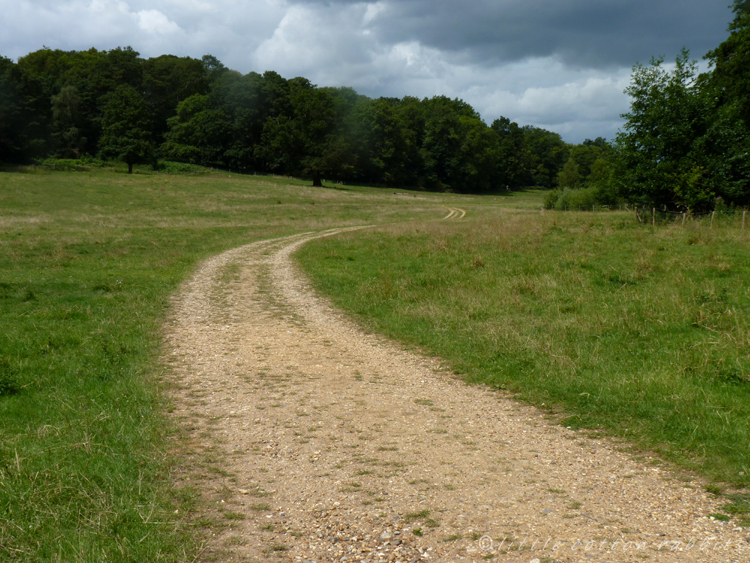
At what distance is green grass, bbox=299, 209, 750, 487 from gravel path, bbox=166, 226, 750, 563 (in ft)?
2.24

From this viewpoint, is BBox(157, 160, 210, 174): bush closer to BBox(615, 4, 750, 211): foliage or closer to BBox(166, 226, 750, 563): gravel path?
BBox(615, 4, 750, 211): foliage

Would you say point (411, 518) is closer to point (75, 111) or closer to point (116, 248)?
point (116, 248)

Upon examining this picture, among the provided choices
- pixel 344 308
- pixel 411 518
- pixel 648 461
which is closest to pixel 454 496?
pixel 411 518

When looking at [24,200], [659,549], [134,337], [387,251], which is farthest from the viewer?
[24,200]

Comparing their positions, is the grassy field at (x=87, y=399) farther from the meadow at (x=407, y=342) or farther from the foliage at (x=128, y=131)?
the foliage at (x=128, y=131)

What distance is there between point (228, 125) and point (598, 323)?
9450 centimetres

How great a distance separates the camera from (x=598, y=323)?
423 inches

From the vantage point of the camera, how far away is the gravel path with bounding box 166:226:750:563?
424cm

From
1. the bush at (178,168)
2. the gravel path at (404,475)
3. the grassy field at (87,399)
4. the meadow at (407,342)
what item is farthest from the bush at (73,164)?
the gravel path at (404,475)

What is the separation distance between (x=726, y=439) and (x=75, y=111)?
105444 mm

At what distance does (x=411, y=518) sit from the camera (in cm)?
463

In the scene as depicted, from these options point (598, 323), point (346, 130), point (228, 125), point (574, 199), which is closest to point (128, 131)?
point (228, 125)

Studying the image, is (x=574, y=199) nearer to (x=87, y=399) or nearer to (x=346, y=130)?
(x=346, y=130)

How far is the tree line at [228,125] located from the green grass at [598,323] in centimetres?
6655
